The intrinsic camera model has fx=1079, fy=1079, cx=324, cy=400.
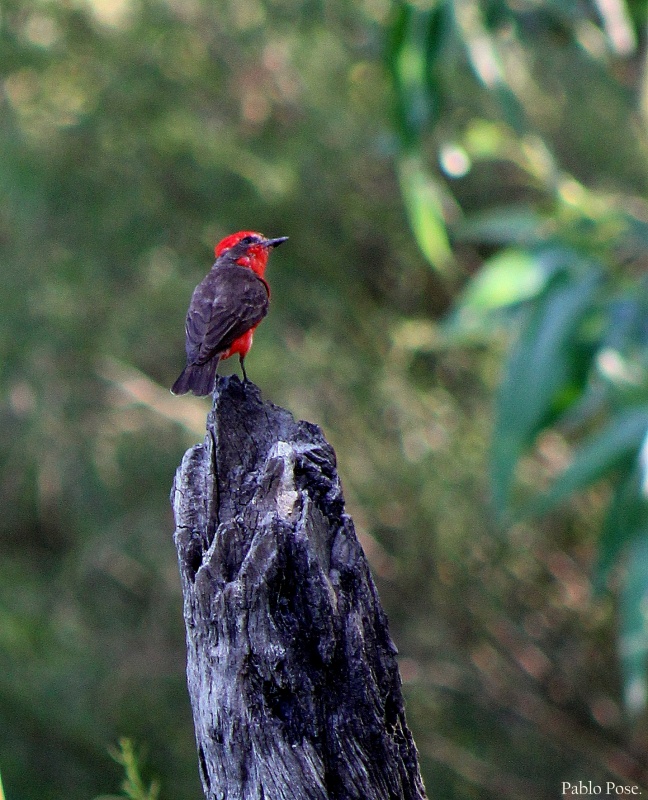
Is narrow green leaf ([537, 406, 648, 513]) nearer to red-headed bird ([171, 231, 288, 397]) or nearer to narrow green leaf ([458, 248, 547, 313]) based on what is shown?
narrow green leaf ([458, 248, 547, 313])

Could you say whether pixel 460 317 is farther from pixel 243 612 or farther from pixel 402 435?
pixel 243 612

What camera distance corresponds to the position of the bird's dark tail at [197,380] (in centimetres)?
346

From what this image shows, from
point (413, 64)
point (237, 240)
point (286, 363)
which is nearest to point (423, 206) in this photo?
point (413, 64)

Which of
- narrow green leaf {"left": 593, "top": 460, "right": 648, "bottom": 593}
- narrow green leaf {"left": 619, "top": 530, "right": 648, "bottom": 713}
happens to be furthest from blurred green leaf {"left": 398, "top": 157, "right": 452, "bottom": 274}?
narrow green leaf {"left": 619, "top": 530, "right": 648, "bottom": 713}

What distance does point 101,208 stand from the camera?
959cm

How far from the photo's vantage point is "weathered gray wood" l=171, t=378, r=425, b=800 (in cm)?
198

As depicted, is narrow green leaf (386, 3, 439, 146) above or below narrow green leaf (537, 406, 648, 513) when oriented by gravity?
above

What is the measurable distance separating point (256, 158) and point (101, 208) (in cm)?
147

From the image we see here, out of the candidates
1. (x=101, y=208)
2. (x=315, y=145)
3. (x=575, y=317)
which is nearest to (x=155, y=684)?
(x=101, y=208)

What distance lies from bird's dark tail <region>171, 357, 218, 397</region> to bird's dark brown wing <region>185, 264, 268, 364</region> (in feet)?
0.16

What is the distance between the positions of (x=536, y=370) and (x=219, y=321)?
6.14 feet

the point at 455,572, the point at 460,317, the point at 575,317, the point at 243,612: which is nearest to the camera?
the point at 243,612

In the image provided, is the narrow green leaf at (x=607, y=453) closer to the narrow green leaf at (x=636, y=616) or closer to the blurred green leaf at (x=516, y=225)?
the narrow green leaf at (x=636, y=616)

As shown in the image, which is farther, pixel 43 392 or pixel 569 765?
pixel 43 392
